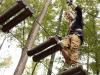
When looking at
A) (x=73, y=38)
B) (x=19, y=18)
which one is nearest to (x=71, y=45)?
(x=73, y=38)

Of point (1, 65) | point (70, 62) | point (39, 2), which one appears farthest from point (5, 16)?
point (1, 65)

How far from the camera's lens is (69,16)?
6.70 metres

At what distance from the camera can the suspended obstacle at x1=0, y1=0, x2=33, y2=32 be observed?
6021mm

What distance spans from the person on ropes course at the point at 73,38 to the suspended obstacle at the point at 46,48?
20 centimetres

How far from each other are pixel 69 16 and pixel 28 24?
29.1ft

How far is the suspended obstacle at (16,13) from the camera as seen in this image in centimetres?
602

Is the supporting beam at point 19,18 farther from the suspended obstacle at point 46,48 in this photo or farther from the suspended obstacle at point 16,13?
the suspended obstacle at point 46,48

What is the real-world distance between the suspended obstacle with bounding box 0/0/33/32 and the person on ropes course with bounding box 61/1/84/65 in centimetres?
104

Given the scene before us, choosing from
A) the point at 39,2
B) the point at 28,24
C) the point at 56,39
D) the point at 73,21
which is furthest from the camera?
the point at 28,24

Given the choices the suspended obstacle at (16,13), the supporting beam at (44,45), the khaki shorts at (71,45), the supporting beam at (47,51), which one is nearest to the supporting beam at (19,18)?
the suspended obstacle at (16,13)

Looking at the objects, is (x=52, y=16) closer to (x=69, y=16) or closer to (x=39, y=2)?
(x=39, y=2)

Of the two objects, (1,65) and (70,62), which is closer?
(70,62)

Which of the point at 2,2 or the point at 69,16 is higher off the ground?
the point at 2,2

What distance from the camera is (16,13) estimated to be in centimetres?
612
